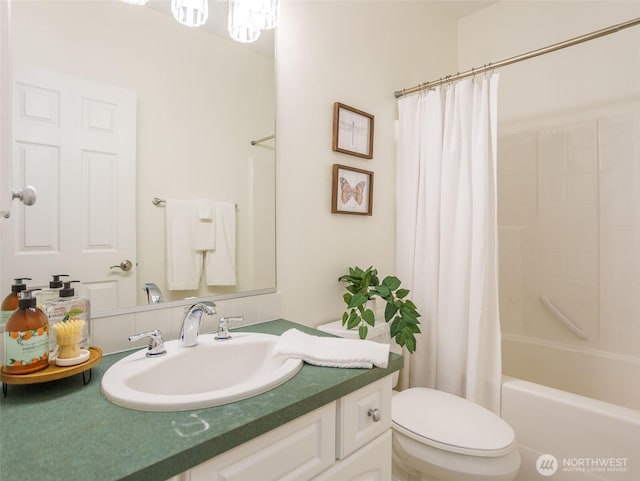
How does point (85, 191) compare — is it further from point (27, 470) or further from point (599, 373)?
point (599, 373)

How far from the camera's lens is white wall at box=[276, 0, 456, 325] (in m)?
1.50

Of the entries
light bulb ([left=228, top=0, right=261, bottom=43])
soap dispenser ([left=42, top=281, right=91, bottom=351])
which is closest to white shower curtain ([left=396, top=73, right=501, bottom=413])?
light bulb ([left=228, top=0, right=261, bottom=43])

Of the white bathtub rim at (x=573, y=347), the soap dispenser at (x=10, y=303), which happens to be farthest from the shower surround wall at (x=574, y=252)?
the soap dispenser at (x=10, y=303)

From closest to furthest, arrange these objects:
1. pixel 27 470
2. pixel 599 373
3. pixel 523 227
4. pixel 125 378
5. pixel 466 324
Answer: pixel 27 470 → pixel 125 378 → pixel 466 324 → pixel 599 373 → pixel 523 227

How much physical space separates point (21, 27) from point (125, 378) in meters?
0.91

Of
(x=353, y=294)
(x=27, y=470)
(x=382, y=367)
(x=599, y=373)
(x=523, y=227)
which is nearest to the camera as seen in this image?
(x=27, y=470)

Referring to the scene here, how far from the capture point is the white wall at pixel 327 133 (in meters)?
1.50

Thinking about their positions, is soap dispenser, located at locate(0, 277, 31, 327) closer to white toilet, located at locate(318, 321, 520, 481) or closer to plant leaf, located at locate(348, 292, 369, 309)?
plant leaf, located at locate(348, 292, 369, 309)

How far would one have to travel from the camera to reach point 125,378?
0.80 m

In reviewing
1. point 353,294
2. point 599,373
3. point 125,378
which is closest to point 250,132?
point 353,294

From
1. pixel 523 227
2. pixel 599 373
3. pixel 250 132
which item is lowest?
pixel 599 373

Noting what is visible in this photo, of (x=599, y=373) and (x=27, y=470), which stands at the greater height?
(x=27, y=470)

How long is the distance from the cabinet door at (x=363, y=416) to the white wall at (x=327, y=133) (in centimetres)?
64

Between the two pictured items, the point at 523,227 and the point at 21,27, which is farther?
the point at 523,227
